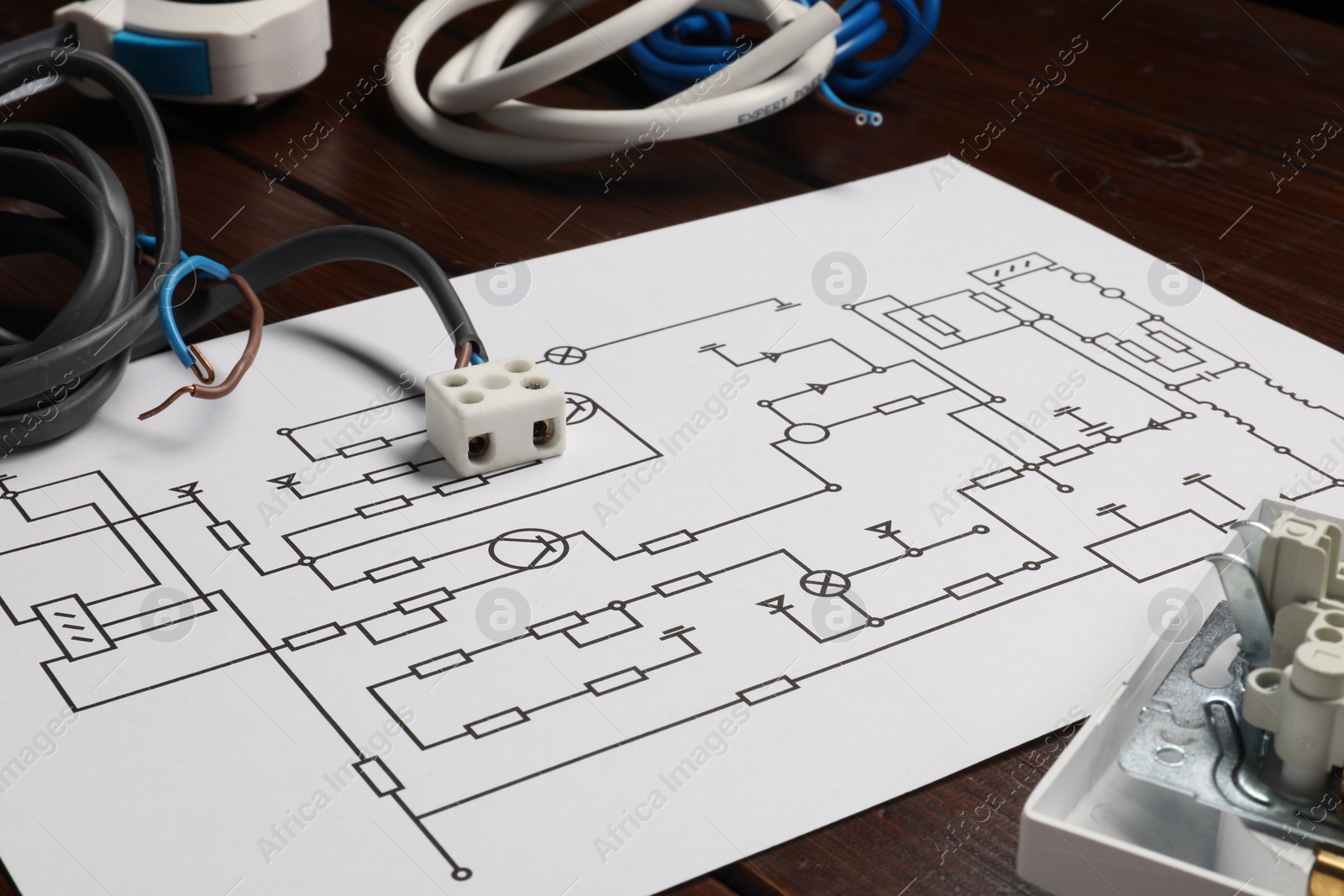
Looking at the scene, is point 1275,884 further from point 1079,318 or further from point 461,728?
point 1079,318

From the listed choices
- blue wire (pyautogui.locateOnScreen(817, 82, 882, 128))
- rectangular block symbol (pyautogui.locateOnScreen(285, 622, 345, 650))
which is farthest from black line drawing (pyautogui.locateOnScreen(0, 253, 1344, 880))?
blue wire (pyautogui.locateOnScreen(817, 82, 882, 128))

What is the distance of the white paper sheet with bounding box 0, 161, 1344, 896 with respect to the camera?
1.42 ft

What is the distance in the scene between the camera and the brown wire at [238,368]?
623 mm

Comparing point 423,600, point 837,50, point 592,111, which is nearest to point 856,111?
point 837,50

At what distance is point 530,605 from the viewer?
525 mm

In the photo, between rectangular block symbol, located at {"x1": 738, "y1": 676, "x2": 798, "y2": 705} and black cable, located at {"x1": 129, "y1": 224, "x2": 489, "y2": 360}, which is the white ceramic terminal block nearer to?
black cable, located at {"x1": 129, "y1": 224, "x2": 489, "y2": 360}

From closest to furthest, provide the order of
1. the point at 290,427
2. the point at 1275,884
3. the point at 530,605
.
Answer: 1. the point at 1275,884
2. the point at 530,605
3. the point at 290,427

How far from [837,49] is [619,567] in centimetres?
57

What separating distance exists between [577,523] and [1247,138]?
66cm

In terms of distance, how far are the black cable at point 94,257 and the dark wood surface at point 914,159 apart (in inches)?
1.6

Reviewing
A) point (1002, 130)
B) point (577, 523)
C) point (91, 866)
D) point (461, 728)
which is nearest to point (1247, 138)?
point (1002, 130)

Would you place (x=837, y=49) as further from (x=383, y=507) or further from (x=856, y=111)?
(x=383, y=507)

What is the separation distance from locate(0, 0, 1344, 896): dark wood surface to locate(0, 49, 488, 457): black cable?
0.13ft

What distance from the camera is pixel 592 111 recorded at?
0.92 meters
